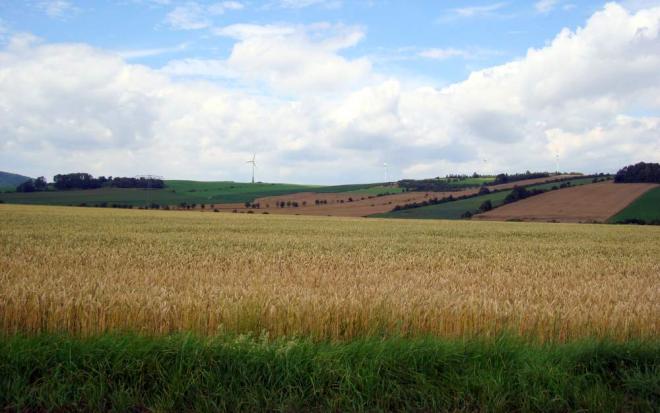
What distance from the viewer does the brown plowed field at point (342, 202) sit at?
7659 centimetres

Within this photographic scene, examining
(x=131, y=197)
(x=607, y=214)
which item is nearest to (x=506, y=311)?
(x=607, y=214)

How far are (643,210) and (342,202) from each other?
47.6 m

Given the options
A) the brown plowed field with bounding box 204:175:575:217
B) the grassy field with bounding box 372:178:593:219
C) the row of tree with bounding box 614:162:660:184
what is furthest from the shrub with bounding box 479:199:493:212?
the row of tree with bounding box 614:162:660:184

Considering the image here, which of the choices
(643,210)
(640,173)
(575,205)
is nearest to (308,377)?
(643,210)

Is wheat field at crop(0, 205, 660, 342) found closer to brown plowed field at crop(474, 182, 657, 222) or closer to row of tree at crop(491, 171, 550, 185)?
brown plowed field at crop(474, 182, 657, 222)

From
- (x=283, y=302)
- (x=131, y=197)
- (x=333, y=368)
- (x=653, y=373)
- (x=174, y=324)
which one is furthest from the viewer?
(x=131, y=197)

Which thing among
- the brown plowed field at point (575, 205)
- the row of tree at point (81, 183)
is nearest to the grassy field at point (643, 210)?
the brown plowed field at point (575, 205)

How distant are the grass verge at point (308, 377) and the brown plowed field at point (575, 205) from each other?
198 feet

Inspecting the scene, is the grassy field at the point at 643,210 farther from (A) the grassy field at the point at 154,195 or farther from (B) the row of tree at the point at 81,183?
(B) the row of tree at the point at 81,183

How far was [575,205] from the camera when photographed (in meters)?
66.2

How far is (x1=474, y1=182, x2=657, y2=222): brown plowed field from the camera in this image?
61.7m

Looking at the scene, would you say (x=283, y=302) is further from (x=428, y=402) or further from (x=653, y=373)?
(x=653, y=373)

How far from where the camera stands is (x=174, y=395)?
466 centimetres

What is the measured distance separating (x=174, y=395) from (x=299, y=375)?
47.4 inches
